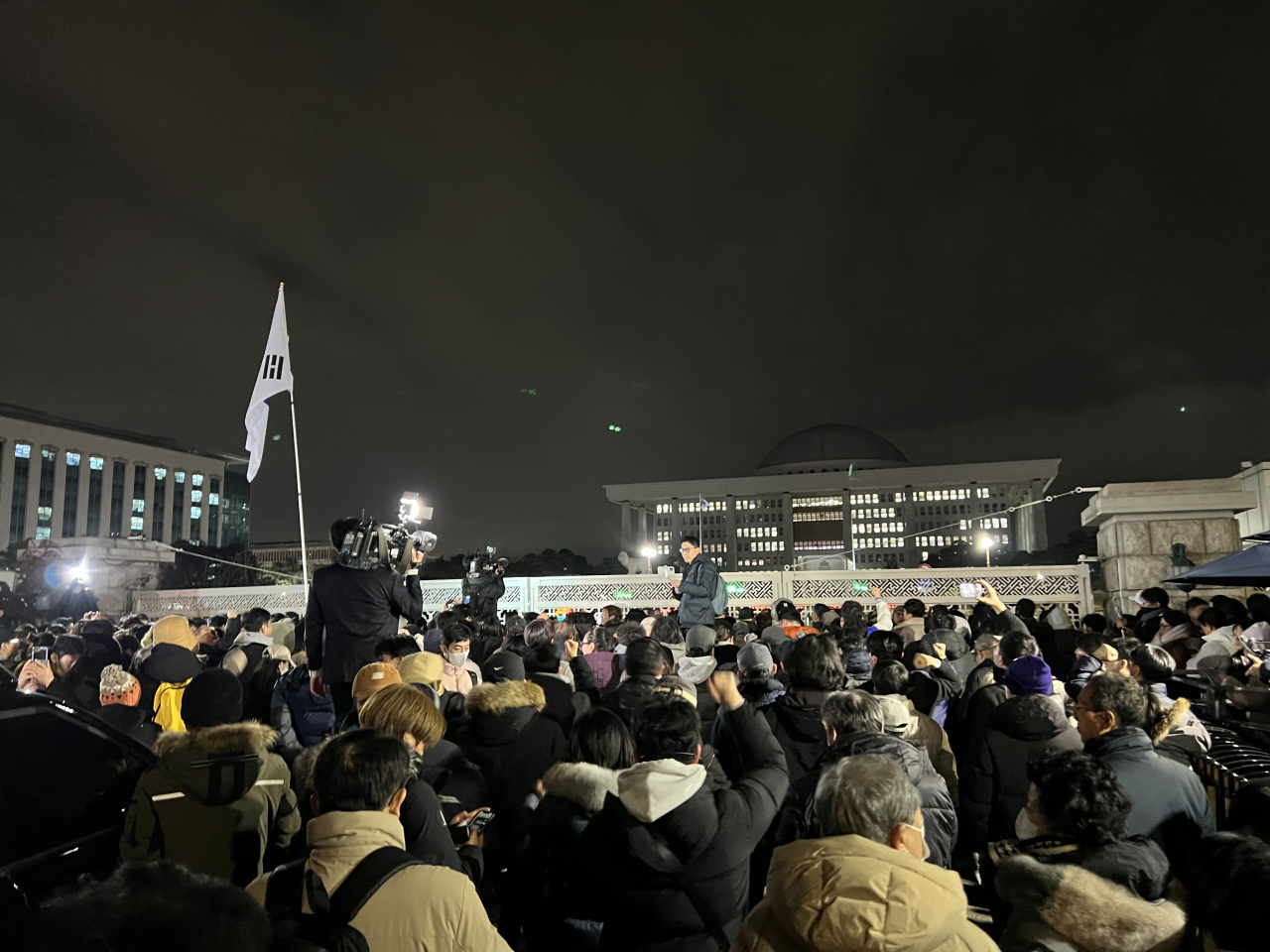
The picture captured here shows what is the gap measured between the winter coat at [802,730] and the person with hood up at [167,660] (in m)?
3.94

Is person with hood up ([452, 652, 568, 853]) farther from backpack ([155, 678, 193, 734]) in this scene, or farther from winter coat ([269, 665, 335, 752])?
backpack ([155, 678, 193, 734])

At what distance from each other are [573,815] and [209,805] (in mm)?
1491

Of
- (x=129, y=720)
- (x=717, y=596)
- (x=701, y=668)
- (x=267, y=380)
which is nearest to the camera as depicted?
(x=129, y=720)

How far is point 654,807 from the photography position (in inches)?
103

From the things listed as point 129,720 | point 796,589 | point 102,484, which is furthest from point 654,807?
point 102,484

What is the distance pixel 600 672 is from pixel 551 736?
298 cm

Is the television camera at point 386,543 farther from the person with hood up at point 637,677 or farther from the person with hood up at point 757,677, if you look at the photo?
the person with hood up at point 757,677

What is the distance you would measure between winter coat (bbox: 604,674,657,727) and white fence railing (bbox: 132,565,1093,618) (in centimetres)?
1179

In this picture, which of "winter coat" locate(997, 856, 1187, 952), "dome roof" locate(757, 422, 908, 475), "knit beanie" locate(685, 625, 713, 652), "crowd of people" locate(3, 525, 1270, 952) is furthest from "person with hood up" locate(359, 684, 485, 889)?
"dome roof" locate(757, 422, 908, 475)

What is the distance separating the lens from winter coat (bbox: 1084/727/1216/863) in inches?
132

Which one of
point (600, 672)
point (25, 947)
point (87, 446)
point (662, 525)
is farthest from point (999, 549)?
point (87, 446)

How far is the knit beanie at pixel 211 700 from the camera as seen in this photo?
161 inches

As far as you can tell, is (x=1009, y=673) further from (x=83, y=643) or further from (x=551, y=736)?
(x=83, y=643)

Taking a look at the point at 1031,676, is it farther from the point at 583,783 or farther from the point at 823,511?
the point at 823,511
